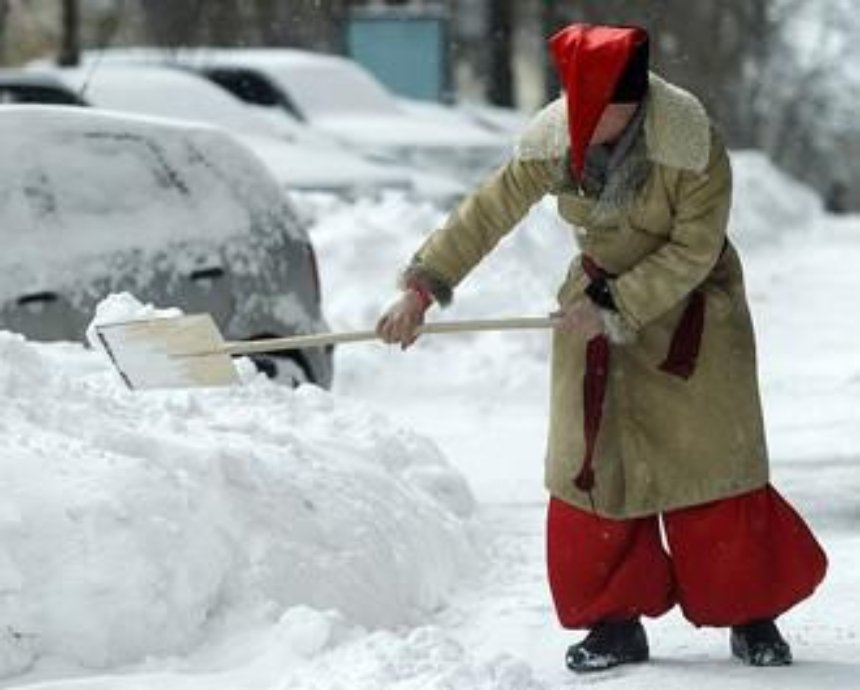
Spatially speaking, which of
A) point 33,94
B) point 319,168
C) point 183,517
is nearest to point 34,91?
point 33,94

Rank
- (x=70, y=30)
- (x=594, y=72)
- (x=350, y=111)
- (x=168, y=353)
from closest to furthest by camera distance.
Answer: (x=594, y=72), (x=168, y=353), (x=350, y=111), (x=70, y=30)

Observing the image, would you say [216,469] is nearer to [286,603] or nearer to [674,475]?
[286,603]

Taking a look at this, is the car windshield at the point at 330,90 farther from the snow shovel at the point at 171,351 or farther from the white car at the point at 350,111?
the snow shovel at the point at 171,351

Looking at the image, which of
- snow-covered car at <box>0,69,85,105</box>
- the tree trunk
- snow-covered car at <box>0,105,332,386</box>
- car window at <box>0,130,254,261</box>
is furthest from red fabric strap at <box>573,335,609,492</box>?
the tree trunk

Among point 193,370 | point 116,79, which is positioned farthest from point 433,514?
point 116,79

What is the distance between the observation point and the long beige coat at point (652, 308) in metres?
5.19

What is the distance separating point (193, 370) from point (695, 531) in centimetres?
127

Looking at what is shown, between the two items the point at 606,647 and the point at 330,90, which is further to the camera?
the point at 330,90

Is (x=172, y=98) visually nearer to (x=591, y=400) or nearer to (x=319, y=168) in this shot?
(x=319, y=168)

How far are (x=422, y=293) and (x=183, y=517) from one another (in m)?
0.81

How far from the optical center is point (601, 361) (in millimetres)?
5379

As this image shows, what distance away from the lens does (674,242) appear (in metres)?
5.20

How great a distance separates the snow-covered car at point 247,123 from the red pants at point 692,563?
1065cm

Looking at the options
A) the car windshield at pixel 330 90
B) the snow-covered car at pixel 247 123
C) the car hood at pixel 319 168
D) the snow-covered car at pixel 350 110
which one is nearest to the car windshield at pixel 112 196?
the car hood at pixel 319 168
